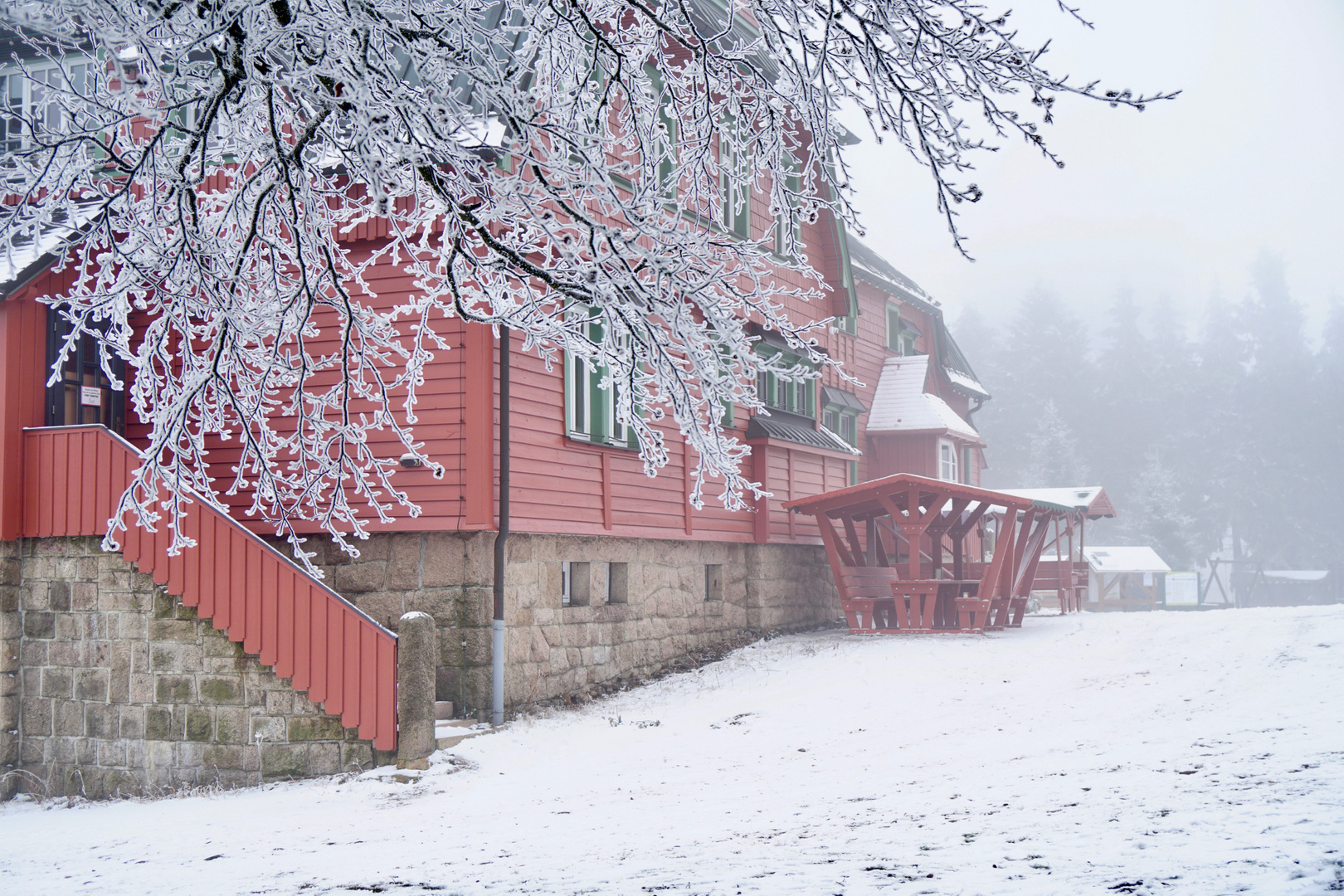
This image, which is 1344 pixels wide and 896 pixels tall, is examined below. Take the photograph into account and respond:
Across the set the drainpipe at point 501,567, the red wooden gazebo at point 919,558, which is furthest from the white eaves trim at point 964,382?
the drainpipe at point 501,567

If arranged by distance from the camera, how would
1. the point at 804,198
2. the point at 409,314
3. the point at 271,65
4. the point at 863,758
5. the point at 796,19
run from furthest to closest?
1. the point at 409,314
2. the point at 863,758
3. the point at 804,198
4. the point at 796,19
5. the point at 271,65

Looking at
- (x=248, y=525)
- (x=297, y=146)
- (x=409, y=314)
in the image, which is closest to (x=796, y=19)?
(x=297, y=146)

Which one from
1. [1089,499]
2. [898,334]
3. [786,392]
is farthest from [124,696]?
[1089,499]

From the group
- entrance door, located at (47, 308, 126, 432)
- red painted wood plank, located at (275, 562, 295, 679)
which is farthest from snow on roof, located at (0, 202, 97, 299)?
red painted wood plank, located at (275, 562, 295, 679)

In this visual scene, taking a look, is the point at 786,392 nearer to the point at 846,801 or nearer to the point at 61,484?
the point at 61,484

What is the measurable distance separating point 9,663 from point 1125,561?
1722 inches

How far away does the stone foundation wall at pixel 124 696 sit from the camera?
1010 cm

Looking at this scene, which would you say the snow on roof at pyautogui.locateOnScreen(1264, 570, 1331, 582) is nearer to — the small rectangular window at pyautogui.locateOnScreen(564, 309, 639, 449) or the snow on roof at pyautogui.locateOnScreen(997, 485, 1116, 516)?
the snow on roof at pyautogui.locateOnScreen(997, 485, 1116, 516)

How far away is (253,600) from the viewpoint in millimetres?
10219

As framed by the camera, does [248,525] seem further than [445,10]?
Yes

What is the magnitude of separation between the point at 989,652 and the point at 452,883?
9475 mm

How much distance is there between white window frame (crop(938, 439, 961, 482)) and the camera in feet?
89.6

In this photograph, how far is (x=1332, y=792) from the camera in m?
5.83

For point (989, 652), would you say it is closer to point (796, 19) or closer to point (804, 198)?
point (804, 198)
